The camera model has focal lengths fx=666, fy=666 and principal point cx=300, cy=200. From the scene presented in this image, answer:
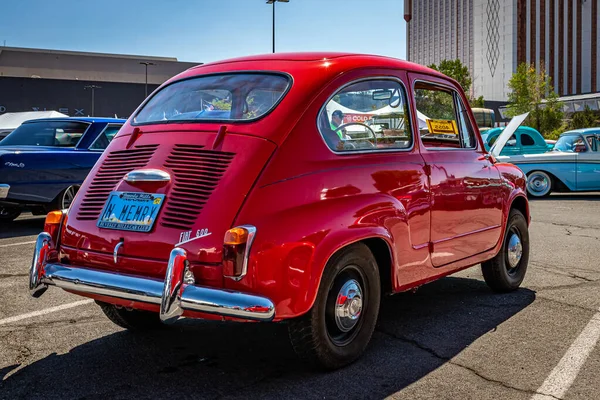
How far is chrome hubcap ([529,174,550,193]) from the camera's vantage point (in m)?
16.2

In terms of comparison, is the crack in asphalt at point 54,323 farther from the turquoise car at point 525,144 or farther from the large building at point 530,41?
the large building at point 530,41

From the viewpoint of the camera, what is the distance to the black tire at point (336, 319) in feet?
A: 11.2

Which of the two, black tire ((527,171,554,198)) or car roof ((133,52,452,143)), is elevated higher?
car roof ((133,52,452,143))

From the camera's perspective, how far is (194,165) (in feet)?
11.8

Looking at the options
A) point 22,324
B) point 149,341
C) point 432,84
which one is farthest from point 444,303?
point 22,324

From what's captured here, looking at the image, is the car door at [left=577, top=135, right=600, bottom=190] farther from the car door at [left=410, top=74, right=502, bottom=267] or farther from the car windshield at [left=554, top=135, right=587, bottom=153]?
the car door at [left=410, top=74, right=502, bottom=267]

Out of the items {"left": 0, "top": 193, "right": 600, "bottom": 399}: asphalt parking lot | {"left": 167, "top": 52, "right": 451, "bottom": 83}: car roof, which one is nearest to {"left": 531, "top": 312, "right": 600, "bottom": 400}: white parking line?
{"left": 0, "top": 193, "right": 600, "bottom": 399}: asphalt parking lot

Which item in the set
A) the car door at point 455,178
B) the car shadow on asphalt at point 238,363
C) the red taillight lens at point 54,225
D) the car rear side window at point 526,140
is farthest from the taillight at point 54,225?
the car rear side window at point 526,140

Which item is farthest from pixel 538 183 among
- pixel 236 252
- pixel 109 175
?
pixel 236 252

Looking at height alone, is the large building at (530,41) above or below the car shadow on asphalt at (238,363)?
above

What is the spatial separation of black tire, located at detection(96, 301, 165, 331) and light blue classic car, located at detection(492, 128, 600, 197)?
41.8 ft

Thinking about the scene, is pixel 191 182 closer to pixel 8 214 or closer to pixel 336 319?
pixel 336 319

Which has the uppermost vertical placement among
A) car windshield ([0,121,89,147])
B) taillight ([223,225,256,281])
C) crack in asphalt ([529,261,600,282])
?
car windshield ([0,121,89,147])

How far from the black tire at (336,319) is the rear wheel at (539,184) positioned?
44.3 ft
